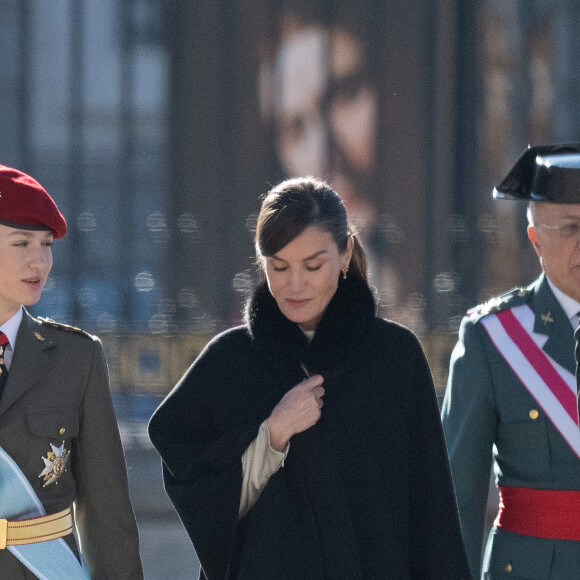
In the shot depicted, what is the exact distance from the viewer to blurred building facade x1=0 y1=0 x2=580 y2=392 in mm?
6266

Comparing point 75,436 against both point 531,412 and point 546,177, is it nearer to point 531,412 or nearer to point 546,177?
point 531,412

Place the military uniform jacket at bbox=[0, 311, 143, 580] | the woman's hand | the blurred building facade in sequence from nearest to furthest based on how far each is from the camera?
the woman's hand, the military uniform jacket at bbox=[0, 311, 143, 580], the blurred building facade

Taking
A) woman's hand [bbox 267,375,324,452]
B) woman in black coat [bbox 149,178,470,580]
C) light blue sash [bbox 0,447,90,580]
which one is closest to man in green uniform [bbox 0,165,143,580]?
light blue sash [bbox 0,447,90,580]

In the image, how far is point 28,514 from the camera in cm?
278

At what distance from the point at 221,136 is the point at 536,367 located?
11.5 ft

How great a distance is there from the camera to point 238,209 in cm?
633

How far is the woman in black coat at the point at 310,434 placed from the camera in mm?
2725

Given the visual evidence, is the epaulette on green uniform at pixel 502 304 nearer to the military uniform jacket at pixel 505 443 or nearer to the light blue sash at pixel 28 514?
the military uniform jacket at pixel 505 443

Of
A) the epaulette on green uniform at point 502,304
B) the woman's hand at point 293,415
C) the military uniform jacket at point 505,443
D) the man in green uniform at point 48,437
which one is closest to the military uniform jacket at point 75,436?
the man in green uniform at point 48,437

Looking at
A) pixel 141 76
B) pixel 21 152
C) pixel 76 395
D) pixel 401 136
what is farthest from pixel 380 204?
pixel 76 395

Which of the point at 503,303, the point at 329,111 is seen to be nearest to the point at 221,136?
the point at 329,111

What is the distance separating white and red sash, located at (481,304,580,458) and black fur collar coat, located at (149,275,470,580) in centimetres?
25

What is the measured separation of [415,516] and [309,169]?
368 cm

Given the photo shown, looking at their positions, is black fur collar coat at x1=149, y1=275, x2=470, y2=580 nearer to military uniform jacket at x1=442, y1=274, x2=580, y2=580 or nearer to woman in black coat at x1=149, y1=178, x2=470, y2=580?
woman in black coat at x1=149, y1=178, x2=470, y2=580
